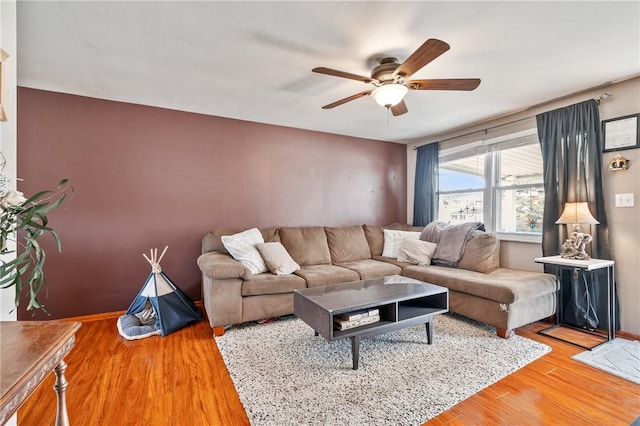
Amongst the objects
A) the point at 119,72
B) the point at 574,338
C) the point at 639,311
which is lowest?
the point at 574,338

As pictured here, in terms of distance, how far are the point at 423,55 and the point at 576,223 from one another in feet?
7.30

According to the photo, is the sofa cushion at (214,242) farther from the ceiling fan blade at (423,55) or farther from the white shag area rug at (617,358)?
the white shag area rug at (617,358)

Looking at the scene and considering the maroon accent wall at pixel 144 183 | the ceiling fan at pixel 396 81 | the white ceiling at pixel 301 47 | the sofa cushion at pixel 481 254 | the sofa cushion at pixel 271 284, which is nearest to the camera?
the white ceiling at pixel 301 47

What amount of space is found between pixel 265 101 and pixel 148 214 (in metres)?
1.77

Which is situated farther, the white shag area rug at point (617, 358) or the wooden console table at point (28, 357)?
the white shag area rug at point (617, 358)

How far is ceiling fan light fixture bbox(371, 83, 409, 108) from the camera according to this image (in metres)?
2.12

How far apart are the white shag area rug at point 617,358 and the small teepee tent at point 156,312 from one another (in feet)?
10.7

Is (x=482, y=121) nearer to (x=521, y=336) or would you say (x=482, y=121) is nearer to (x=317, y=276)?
(x=521, y=336)

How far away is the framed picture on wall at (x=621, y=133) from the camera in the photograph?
2.54m

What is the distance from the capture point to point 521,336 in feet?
8.45

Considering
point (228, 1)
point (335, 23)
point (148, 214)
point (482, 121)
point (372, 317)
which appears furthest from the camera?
point (482, 121)

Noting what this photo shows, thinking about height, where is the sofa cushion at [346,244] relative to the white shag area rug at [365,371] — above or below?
above

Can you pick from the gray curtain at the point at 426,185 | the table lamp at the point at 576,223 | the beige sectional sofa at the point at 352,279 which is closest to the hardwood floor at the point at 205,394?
the beige sectional sofa at the point at 352,279

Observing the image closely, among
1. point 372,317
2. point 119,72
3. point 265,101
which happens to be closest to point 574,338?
point 372,317
